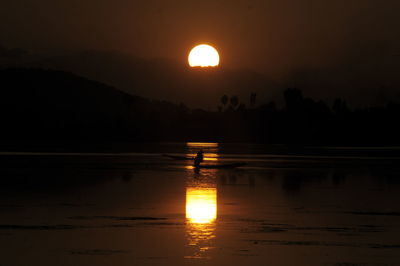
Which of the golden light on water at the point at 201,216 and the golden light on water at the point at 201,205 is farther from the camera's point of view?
the golden light on water at the point at 201,205

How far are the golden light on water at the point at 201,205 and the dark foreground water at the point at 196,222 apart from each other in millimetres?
50

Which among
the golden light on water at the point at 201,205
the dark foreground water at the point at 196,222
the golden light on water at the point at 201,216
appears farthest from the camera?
the golden light on water at the point at 201,205

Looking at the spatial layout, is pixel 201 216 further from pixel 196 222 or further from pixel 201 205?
pixel 201 205

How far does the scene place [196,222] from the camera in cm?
2603

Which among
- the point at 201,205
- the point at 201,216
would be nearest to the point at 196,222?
the point at 201,216

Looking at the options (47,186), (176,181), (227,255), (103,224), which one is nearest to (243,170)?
(176,181)

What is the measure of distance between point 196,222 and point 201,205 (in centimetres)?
585

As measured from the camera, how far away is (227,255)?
760 inches

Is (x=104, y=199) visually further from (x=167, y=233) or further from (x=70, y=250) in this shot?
(x=70, y=250)

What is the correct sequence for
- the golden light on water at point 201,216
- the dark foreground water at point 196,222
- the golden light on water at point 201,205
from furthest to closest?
1. the golden light on water at point 201,205
2. the golden light on water at point 201,216
3. the dark foreground water at point 196,222

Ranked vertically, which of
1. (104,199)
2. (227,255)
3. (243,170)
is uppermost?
(243,170)

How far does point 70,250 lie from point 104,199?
14.5m

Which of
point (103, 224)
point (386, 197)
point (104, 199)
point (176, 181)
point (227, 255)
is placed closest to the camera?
point (227, 255)

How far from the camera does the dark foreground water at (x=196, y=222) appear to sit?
1931 cm
